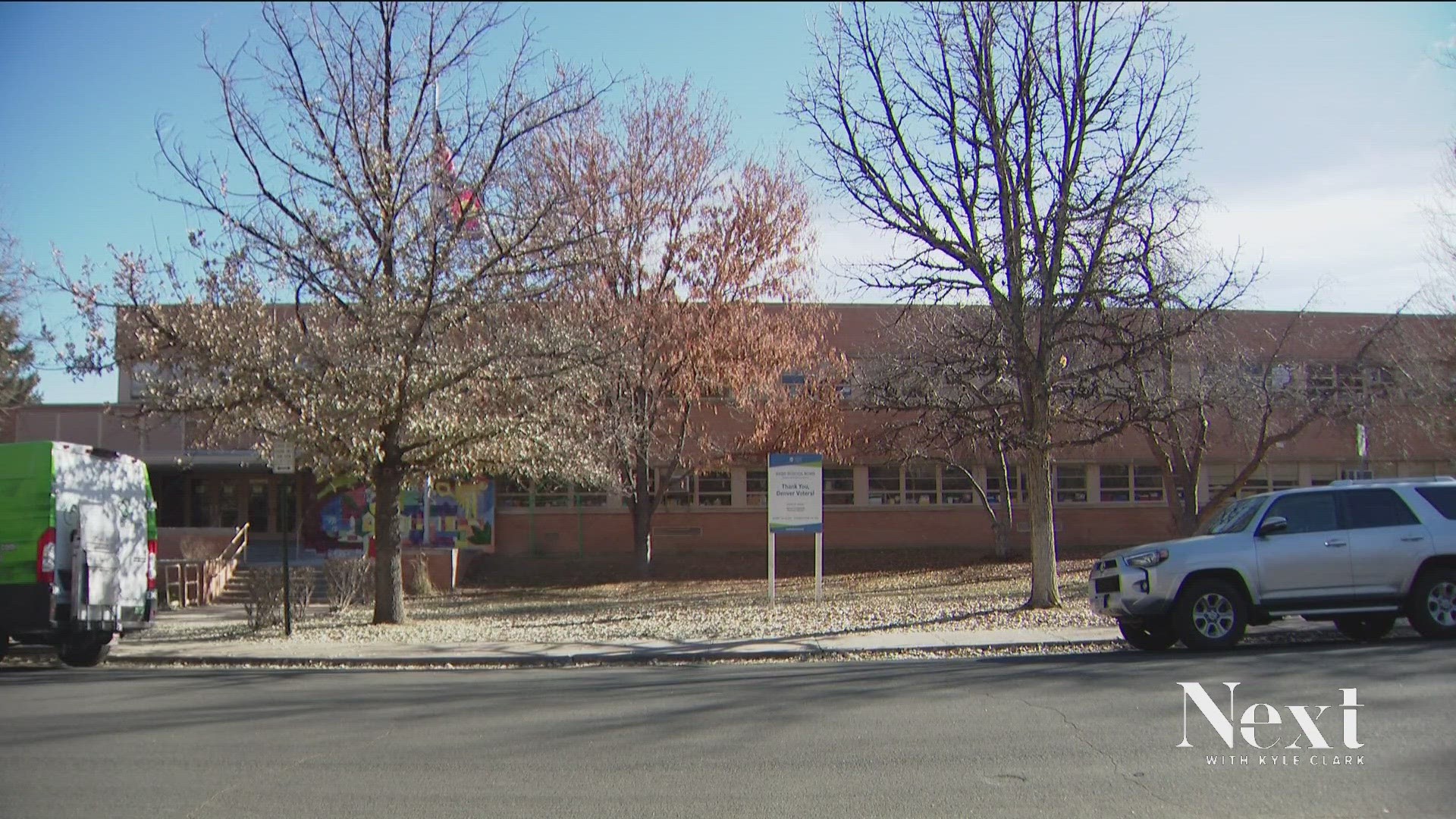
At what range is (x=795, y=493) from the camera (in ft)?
62.6

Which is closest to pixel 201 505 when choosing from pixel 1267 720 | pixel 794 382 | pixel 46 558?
pixel 794 382

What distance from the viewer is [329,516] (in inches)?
1255

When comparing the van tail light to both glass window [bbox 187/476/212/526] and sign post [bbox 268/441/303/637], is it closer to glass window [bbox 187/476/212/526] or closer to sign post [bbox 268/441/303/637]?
sign post [bbox 268/441/303/637]

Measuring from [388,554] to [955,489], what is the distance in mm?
→ 18012

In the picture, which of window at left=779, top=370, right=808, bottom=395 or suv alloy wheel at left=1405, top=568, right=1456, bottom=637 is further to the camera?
window at left=779, top=370, right=808, bottom=395

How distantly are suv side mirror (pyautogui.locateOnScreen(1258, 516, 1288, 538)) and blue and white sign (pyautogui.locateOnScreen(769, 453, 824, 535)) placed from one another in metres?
8.05

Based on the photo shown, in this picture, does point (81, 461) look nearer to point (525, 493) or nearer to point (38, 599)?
point (38, 599)

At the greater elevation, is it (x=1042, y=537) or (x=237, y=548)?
(x=1042, y=537)

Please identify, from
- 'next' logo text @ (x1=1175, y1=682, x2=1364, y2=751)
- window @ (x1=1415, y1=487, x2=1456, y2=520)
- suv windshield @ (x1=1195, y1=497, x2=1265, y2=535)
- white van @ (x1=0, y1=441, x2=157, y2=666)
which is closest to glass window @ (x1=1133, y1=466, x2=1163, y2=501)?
suv windshield @ (x1=1195, y1=497, x2=1265, y2=535)

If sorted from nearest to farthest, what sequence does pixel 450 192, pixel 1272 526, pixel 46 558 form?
pixel 1272 526 < pixel 46 558 < pixel 450 192

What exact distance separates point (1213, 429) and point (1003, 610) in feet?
47.2

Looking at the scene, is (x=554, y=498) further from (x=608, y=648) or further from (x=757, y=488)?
(x=608, y=648)

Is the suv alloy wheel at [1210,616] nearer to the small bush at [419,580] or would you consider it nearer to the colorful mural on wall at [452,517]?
the small bush at [419,580]

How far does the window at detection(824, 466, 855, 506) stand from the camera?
3055 centimetres
